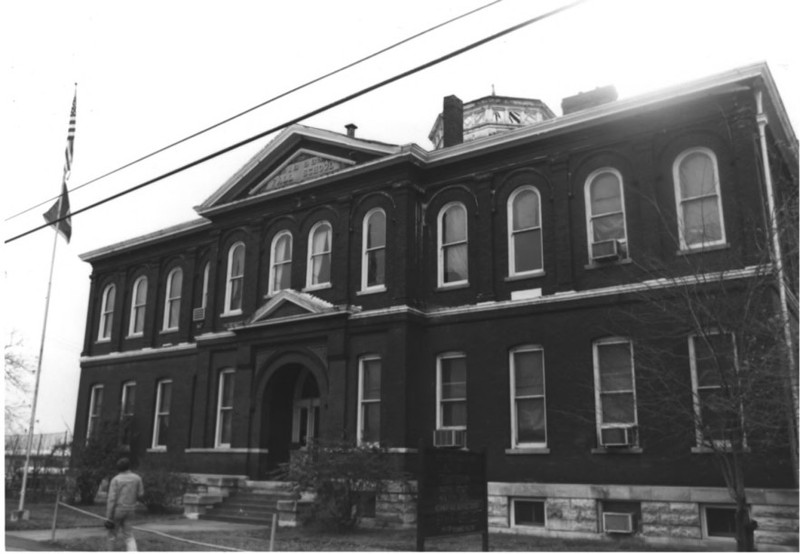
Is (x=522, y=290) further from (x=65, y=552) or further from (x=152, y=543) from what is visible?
(x=65, y=552)

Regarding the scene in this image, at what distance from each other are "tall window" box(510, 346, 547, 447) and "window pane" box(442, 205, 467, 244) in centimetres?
371

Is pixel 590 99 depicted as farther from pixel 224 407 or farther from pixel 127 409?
pixel 127 409

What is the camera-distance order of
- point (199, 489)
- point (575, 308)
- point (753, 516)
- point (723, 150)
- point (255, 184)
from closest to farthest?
point (753, 516)
point (723, 150)
point (575, 308)
point (199, 489)
point (255, 184)

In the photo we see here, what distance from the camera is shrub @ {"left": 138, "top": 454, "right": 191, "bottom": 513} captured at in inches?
854

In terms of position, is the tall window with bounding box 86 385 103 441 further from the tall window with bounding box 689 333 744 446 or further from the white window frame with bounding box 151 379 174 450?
the tall window with bounding box 689 333 744 446

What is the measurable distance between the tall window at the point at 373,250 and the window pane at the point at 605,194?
5.97 meters

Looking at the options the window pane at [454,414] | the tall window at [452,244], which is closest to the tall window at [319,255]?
the tall window at [452,244]

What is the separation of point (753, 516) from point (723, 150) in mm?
7737

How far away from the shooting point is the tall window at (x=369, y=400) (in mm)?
20141

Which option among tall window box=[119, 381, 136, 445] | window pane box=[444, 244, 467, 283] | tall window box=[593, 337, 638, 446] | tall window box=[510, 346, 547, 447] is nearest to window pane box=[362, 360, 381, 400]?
window pane box=[444, 244, 467, 283]

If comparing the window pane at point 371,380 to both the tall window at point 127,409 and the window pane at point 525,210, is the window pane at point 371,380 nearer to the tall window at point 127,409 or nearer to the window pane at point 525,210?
the window pane at point 525,210

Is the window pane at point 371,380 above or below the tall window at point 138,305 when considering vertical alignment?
below

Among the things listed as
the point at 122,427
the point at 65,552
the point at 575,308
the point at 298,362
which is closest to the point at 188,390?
the point at 122,427

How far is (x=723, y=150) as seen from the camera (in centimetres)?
1675
